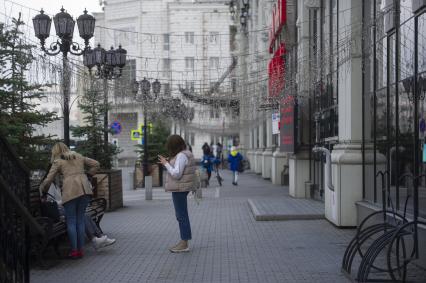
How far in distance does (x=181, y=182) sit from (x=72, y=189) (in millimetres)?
1558

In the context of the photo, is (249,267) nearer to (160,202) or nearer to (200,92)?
(200,92)

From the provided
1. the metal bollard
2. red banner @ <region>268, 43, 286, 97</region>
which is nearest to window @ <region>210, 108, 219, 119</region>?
red banner @ <region>268, 43, 286, 97</region>

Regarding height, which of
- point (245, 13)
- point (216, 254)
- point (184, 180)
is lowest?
point (216, 254)

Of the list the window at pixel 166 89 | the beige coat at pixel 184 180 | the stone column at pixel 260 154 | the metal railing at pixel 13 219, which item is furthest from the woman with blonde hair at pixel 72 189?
the stone column at pixel 260 154

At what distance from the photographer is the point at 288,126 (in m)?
19.3

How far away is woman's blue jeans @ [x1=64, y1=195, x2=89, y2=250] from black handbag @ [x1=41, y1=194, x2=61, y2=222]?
1.36 feet

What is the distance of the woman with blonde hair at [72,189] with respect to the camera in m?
9.43

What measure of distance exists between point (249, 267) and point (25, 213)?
3668mm

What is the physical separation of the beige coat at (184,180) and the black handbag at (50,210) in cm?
162

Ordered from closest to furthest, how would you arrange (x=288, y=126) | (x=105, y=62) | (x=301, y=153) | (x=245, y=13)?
(x=105, y=62) → (x=301, y=153) → (x=288, y=126) → (x=245, y=13)

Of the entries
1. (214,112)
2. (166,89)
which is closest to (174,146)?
(166,89)

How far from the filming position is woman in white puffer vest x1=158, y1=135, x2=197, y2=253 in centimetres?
988

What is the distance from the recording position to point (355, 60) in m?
12.2

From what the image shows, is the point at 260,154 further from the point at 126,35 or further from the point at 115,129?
the point at 126,35
